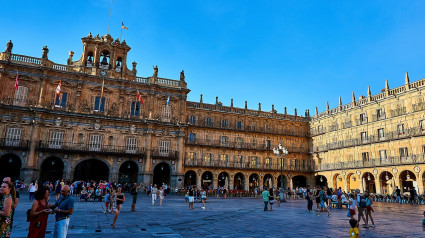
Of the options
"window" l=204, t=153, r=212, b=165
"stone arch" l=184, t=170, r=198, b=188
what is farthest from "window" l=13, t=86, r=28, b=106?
"window" l=204, t=153, r=212, b=165

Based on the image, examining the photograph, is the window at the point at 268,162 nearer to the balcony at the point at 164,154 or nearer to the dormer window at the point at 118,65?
the balcony at the point at 164,154

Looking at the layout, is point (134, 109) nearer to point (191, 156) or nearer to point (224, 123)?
point (191, 156)

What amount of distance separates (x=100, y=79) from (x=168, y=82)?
8329mm

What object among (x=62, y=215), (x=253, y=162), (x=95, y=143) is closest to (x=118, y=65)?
(x=95, y=143)

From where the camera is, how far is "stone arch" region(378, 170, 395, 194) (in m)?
33.9

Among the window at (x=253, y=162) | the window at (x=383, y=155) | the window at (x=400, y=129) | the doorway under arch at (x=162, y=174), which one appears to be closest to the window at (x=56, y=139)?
the doorway under arch at (x=162, y=174)

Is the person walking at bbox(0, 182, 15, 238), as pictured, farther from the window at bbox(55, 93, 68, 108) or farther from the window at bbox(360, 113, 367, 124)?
the window at bbox(360, 113, 367, 124)

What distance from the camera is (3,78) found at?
3016 centimetres

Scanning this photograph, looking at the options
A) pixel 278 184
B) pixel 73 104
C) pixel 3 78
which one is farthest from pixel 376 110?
pixel 3 78

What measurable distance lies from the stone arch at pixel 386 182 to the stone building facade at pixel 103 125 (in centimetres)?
1585

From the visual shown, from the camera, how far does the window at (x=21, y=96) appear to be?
3055cm

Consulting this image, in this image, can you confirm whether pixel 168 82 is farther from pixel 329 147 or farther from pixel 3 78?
pixel 329 147

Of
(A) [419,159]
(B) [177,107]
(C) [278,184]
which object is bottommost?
(C) [278,184]

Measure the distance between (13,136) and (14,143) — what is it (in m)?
0.82
